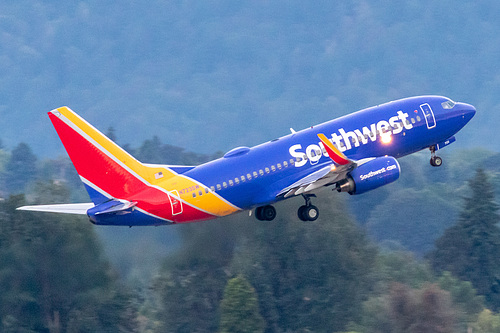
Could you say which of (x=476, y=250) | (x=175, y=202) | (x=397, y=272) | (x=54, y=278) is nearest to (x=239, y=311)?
(x=54, y=278)

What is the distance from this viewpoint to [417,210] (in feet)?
563

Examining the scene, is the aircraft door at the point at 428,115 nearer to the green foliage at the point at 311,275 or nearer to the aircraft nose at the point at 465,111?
the aircraft nose at the point at 465,111

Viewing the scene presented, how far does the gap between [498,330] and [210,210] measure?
33.0 m

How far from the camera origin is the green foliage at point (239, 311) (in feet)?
252

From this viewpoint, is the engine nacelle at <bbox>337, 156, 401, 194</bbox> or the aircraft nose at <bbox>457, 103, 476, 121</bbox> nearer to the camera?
the engine nacelle at <bbox>337, 156, 401, 194</bbox>

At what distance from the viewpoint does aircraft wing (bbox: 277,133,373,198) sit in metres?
55.6

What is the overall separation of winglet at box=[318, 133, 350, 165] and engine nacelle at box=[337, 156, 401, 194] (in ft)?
5.31

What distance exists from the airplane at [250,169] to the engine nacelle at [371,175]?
6 centimetres

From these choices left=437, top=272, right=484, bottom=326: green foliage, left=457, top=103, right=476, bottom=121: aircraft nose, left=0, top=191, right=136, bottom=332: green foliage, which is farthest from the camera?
left=437, top=272, right=484, bottom=326: green foliage

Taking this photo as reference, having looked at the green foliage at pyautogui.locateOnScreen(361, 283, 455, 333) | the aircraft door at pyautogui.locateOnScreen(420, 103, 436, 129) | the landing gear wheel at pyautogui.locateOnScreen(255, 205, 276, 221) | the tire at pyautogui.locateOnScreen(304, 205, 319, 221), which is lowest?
the green foliage at pyautogui.locateOnScreen(361, 283, 455, 333)

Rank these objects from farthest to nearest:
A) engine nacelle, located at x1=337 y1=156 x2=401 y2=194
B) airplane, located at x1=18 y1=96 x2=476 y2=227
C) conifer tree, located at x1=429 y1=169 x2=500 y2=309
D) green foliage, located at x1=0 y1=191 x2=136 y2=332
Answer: conifer tree, located at x1=429 y1=169 x2=500 y2=309, green foliage, located at x1=0 y1=191 x2=136 y2=332, engine nacelle, located at x1=337 y1=156 x2=401 y2=194, airplane, located at x1=18 y1=96 x2=476 y2=227

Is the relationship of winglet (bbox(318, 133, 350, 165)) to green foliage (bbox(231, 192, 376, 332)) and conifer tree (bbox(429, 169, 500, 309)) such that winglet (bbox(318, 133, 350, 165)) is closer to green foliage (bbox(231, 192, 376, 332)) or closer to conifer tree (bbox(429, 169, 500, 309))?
green foliage (bbox(231, 192, 376, 332))

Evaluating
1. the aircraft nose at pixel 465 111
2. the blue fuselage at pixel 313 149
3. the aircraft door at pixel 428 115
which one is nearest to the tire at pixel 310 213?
the blue fuselage at pixel 313 149

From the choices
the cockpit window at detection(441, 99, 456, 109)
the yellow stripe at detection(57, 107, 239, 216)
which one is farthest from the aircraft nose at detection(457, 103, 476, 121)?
the yellow stripe at detection(57, 107, 239, 216)
